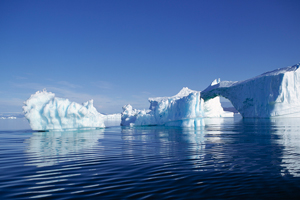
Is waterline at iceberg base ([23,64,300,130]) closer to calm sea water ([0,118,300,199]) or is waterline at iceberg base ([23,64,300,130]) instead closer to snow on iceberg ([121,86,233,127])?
snow on iceberg ([121,86,233,127])

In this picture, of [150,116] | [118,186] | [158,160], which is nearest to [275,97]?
[150,116]

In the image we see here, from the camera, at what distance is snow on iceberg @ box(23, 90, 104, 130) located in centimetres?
1756

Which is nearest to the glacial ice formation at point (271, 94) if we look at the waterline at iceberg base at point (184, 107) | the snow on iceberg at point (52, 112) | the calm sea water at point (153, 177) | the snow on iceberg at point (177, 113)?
the waterline at iceberg base at point (184, 107)

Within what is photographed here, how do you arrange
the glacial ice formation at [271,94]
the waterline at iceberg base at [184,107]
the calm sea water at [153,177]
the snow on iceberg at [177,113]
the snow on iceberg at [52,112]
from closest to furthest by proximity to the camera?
the calm sea water at [153,177] < the snow on iceberg at [52,112] < the waterline at iceberg base at [184,107] < the snow on iceberg at [177,113] < the glacial ice formation at [271,94]

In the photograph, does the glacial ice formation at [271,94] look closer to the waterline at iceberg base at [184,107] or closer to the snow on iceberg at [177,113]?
the waterline at iceberg base at [184,107]

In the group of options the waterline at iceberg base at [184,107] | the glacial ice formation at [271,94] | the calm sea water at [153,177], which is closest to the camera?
the calm sea water at [153,177]

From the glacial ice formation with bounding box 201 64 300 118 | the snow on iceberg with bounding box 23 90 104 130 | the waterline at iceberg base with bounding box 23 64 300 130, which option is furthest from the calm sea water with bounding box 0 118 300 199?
the glacial ice formation with bounding box 201 64 300 118

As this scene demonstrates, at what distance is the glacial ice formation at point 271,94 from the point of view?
3700 cm

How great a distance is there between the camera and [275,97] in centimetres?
3728

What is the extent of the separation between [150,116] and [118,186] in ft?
72.3

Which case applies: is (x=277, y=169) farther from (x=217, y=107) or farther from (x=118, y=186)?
(x=217, y=107)

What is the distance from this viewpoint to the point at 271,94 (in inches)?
1491

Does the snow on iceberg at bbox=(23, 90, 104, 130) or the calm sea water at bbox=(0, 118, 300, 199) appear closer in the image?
the calm sea water at bbox=(0, 118, 300, 199)

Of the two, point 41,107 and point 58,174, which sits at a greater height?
point 41,107
